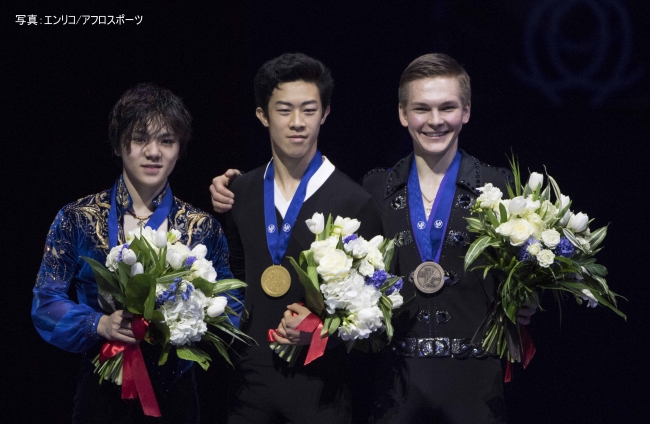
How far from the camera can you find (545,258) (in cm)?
319

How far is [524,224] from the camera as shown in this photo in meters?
3.26

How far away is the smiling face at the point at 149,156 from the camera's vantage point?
3.48 m

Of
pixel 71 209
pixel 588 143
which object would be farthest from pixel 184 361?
pixel 588 143

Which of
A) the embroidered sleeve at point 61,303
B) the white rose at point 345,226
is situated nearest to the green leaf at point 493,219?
the white rose at point 345,226

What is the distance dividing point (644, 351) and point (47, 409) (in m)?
2.90

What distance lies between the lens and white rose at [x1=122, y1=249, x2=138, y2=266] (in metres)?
3.04

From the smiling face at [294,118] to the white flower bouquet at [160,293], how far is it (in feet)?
1.94

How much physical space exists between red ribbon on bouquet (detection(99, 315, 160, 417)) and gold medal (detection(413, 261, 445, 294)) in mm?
1022

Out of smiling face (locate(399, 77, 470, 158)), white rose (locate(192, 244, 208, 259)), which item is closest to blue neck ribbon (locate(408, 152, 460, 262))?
smiling face (locate(399, 77, 470, 158))

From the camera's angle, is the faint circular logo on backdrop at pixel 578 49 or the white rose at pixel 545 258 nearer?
the white rose at pixel 545 258

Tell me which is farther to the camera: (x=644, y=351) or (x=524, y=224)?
(x=644, y=351)

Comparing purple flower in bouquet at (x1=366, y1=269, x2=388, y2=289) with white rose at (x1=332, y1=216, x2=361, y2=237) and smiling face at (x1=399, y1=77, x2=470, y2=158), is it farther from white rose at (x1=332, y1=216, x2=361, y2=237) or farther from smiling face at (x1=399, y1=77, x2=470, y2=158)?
smiling face at (x1=399, y1=77, x2=470, y2=158)

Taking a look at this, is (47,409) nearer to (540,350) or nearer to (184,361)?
(184,361)

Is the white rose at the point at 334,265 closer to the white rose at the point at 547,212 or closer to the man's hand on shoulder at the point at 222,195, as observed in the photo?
the man's hand on shoulder at the point at 222,195
